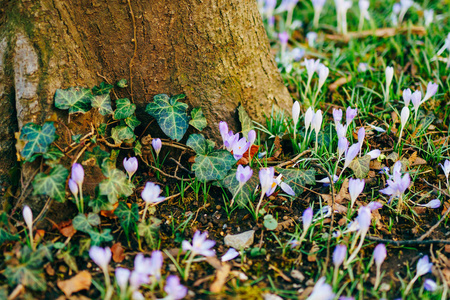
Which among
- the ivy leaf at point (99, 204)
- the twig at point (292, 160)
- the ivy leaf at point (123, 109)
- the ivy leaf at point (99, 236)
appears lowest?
the twig at point (292, 160)

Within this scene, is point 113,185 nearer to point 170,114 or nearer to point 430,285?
point 170,114

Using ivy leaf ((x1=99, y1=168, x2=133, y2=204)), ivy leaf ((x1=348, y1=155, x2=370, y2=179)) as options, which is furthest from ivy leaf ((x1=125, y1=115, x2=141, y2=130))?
ivy leaf ((x1=348, y1=155, x2=370, y2=179))

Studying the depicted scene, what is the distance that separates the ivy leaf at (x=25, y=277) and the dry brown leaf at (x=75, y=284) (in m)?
0.08

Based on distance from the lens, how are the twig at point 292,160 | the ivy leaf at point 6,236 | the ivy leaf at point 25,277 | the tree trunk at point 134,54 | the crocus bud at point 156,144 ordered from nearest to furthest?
1. the ivy leaf at point 25,277
2. the ivy leaf at point 6,236
3. the tree trunk at point 134,54
4. the crocus bud at point 156,144
5. the twig at point 292,160

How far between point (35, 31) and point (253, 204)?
1.48 metres

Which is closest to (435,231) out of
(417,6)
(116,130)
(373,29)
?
(116,130)

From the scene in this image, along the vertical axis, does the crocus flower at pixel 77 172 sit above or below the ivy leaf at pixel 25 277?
above

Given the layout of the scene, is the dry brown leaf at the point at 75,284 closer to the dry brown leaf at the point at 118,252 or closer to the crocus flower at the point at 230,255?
the dry brown leaf at the point at 118,252

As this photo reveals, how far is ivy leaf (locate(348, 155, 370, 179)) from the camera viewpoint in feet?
7.82

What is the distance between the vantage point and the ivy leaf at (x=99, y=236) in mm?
1939

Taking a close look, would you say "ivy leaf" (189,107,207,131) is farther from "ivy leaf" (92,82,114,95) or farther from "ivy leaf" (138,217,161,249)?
"ivy leaf" (138,217,161,249)

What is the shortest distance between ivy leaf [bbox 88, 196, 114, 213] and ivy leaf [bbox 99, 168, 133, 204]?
0.13ft

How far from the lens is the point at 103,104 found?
226cm

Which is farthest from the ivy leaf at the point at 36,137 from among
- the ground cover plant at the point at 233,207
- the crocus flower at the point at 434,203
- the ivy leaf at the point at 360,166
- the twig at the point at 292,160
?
the crocus flower at the point at 434,203
